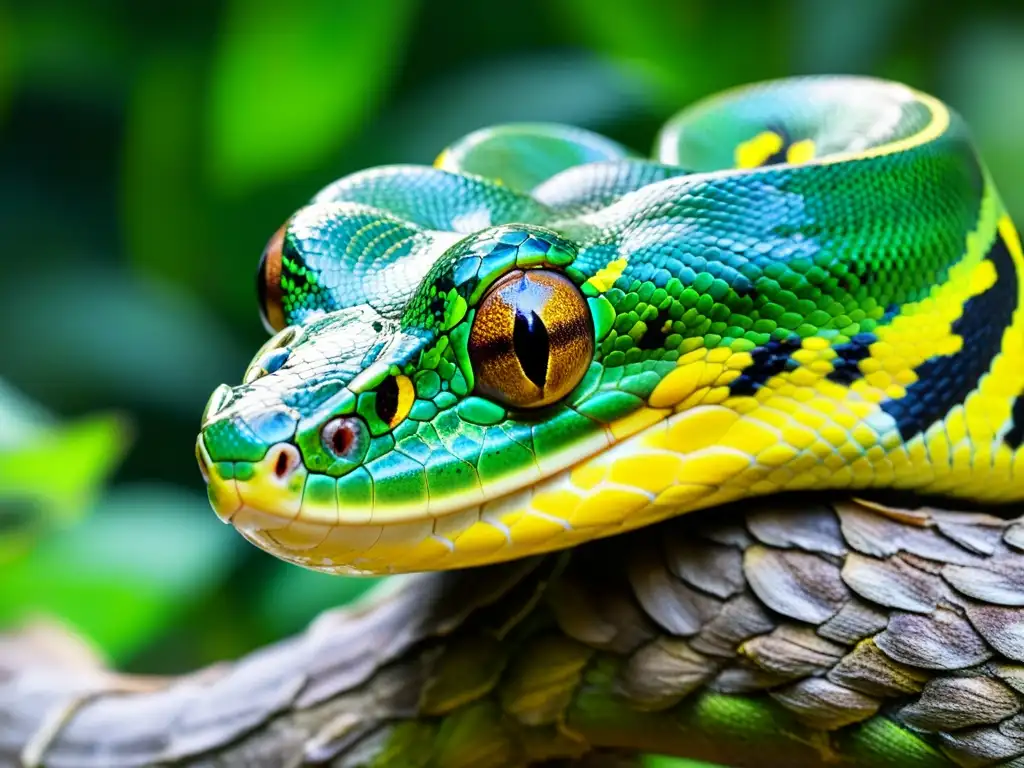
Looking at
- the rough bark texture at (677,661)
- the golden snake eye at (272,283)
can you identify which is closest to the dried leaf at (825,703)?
the rough bark texture at (677,661)

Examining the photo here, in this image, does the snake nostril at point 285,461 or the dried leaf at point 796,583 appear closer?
the snake nostril at point 285,461

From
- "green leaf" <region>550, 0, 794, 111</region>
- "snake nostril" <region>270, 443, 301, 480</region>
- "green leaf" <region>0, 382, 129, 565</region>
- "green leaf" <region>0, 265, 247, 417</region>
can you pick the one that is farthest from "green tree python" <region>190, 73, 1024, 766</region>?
"green leaf" <region>0, 265, 247, 417</region>

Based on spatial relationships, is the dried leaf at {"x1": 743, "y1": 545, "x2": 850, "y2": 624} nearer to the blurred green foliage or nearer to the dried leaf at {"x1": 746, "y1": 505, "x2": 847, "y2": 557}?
the dried leaf at {"x1": 746, "y1": 505, "x2": 847, "y2": 557}

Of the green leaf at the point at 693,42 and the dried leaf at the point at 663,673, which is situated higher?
the green leaf at the point at 693,42

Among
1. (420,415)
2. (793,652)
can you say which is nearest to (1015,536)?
(793,652)

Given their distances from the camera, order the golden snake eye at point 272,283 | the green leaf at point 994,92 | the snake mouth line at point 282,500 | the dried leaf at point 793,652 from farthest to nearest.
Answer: the green leaf at point 994,92 → the golden snake eye at point 272,283 → the dried leaf at point 793,652 → the snake mouth line at point 282,500

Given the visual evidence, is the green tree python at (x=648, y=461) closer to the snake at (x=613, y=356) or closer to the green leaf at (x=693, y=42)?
the snake at (x=613, y=356)

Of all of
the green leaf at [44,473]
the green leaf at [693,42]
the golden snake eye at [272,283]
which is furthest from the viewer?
the green leaf at [693,42]
